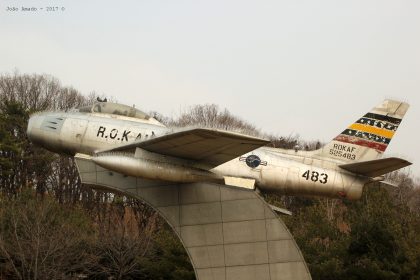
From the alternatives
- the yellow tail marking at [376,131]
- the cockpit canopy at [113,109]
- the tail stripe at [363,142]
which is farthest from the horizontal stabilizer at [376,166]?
the cockpit canopy at [113,109]

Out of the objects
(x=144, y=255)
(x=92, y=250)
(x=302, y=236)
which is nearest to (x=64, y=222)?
(x=92, y=250)

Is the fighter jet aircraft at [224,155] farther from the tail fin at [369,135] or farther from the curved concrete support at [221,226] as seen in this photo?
the curved concrete support at [221,226]

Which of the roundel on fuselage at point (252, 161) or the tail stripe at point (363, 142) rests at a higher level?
the tail stripe at point (363, 142)

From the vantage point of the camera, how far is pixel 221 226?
19.6m

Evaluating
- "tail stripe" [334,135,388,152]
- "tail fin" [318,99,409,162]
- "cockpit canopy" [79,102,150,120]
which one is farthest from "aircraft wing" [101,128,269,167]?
"tail stripe" [334,135,388,152]

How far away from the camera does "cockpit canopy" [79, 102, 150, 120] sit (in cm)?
2097

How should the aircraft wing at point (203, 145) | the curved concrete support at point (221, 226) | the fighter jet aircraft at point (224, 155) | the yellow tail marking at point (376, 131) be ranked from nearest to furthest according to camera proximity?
the aircraft wing at point (203, 145) → the fighter jet aircraft at point (224, 155) → the curved concrete support at point (221, 226) → the yellow tail marking at point (376, 131)

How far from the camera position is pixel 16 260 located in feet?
112

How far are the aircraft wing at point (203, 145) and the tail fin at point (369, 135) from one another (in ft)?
13.9

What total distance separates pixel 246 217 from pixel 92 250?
19.2 m

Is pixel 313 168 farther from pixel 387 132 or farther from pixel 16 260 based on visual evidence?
pixel 16 260

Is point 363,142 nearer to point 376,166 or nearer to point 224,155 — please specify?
point 376,166

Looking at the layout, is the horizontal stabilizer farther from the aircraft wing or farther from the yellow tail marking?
the aircraft wing

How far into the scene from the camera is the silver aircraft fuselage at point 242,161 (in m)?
20.2
